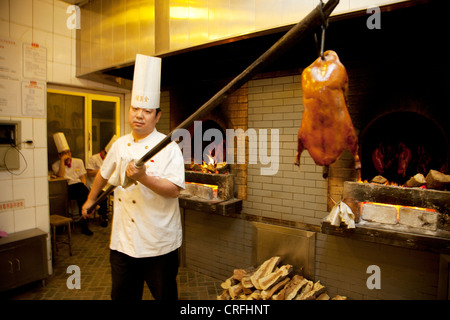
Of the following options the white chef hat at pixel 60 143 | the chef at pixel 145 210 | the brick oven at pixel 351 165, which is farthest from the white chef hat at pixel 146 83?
the white chef hat at pixel 60 143

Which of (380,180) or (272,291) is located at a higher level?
Answer: (380,180)

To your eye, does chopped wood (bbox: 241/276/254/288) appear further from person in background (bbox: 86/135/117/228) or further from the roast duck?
person in background (bbox: 86/135/117/228)

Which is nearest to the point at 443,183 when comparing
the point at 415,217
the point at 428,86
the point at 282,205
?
the point at 415,217

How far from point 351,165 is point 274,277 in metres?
1.49

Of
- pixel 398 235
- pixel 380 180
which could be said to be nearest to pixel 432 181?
pixel 380 180

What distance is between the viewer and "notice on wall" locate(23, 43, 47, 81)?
388 cm

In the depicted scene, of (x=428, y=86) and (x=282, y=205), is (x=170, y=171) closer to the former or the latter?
(x=282, y=205)

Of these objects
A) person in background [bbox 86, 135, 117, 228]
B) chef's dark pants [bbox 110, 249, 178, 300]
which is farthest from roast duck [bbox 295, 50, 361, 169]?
person in background [bbox 86, 135, 117, 228]

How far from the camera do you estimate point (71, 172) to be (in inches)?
237

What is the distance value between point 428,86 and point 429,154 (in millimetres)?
691

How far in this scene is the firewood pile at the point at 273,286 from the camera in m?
3.17

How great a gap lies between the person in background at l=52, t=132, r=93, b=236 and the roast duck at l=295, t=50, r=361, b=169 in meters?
5.70

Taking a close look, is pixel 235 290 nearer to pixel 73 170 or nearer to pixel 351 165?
pixel 351 165

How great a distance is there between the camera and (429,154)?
3.02m
